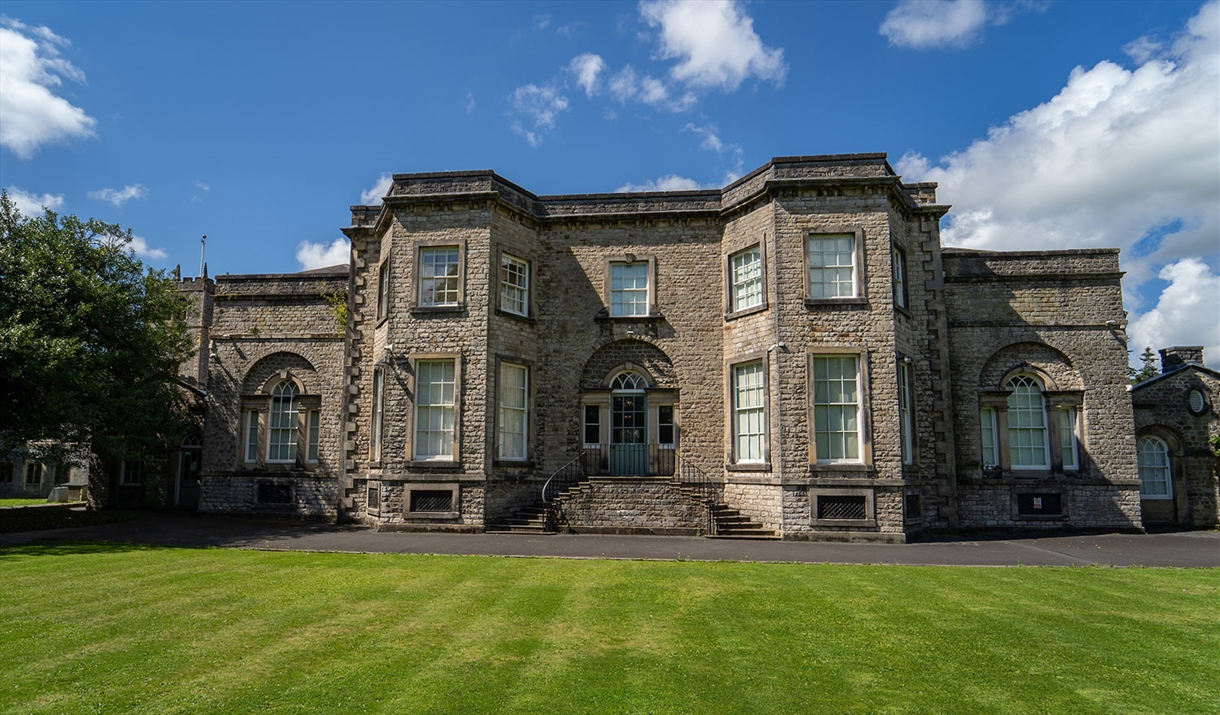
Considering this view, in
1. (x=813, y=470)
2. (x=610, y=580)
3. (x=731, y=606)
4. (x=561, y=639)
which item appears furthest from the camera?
(x=813, y=470)

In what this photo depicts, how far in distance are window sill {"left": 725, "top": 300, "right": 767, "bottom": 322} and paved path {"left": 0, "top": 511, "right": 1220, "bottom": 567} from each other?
216 inches

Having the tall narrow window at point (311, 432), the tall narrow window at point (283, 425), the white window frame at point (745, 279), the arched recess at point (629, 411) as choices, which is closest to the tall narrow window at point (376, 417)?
the tall narrow window at point (311, 432)

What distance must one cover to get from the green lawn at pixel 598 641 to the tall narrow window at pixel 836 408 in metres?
5.09

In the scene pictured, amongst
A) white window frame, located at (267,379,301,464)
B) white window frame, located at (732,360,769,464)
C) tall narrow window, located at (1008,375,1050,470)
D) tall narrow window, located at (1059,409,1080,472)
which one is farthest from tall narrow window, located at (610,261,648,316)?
tall narrow window, located at (1059,409,1080,472)

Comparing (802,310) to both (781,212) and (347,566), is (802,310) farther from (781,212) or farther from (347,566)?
(347,566)

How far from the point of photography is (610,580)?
9.55 m

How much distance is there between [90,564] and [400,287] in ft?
28.3

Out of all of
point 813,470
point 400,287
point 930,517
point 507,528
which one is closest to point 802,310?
point 813,470

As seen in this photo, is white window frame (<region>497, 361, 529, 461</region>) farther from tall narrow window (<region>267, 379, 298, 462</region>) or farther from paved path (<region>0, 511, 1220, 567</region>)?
tall narrow window (<region>267, 379, 298, 462</region>)

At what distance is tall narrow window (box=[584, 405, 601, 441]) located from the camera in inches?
706

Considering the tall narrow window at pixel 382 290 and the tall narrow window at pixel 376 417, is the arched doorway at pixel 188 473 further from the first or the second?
the tall narrow window at pixel 382 290

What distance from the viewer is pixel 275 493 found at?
1977 cm

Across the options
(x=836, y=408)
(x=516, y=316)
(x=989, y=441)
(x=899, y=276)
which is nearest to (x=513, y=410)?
(x=516, y=316)

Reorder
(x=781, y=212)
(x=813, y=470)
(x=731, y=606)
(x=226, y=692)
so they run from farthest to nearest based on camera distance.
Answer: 1. (x=781, y=212)
2. (x=813, y=470)
3. (x=731, y=606)
4. (x=226, y=692)
